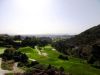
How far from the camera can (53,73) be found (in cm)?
4897

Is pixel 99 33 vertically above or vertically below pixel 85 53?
above

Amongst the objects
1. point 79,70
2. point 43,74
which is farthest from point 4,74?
point 79,70

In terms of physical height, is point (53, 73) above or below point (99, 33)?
below

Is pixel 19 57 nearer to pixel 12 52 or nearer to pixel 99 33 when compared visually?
pixel 12 52

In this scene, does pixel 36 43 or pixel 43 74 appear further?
pixel 36 43

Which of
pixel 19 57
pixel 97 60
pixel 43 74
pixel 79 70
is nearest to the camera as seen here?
pixel 43 74

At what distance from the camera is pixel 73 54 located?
110 metres

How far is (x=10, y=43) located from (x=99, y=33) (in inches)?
2353

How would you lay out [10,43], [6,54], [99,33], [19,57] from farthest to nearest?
1. [10,43]
2. [99,33]
3. [6,54]
4. [19,57]

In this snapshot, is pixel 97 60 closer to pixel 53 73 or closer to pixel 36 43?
pixel 53 73

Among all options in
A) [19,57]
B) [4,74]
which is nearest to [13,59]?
[19,57]

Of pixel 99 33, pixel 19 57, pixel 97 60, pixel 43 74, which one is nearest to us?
pixel 43 74

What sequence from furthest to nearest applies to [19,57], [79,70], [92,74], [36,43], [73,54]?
[36,43]
[73,54]
[19,57]
[79,70]
[92,74]

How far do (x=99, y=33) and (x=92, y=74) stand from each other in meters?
64.8
